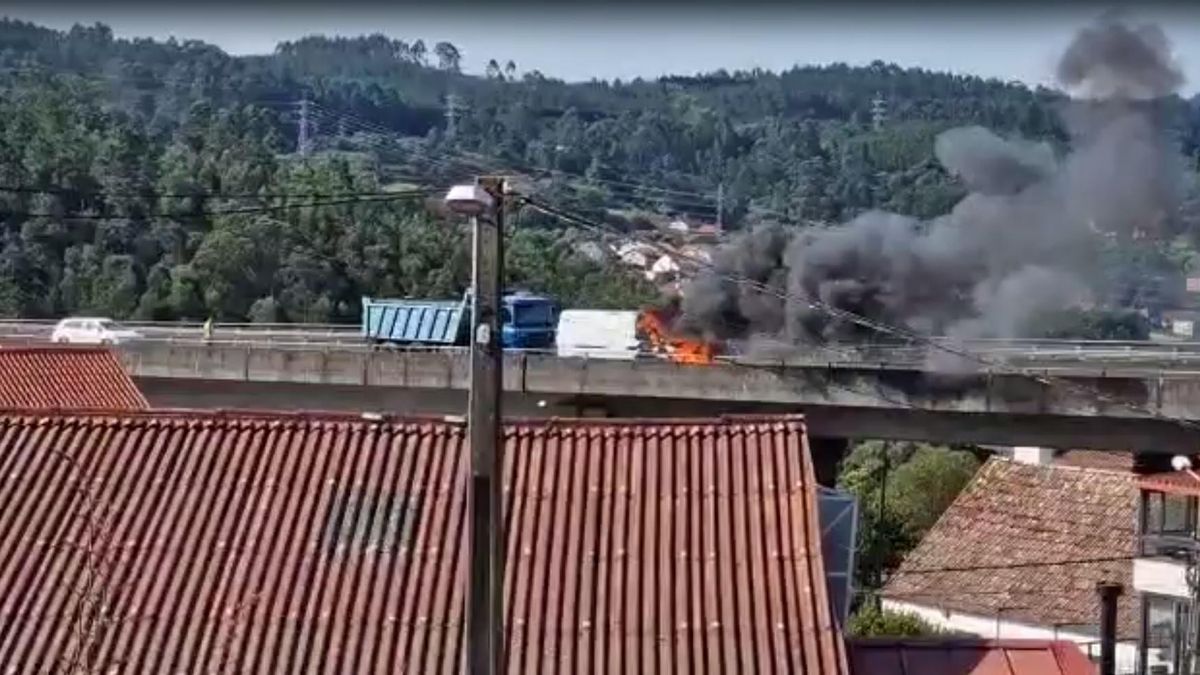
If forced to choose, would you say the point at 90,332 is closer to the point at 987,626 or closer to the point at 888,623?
the point at 987,626

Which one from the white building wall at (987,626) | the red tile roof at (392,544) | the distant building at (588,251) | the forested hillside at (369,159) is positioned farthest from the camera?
the distant building at (588,251)

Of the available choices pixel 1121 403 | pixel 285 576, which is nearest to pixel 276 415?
pixel 285 576

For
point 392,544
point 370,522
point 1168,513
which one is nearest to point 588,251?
point 1168,513

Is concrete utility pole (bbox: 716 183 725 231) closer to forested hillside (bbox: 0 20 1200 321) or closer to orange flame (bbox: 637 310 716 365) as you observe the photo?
forested hillside (bbox: 0 20 1200 321)

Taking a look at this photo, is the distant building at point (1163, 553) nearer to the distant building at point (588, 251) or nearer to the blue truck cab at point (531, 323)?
the blue truck cab at point (531, 323)

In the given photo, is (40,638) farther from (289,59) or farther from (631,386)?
(289,59)

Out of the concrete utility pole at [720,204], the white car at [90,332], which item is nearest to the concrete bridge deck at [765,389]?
the white car at [90,332]
